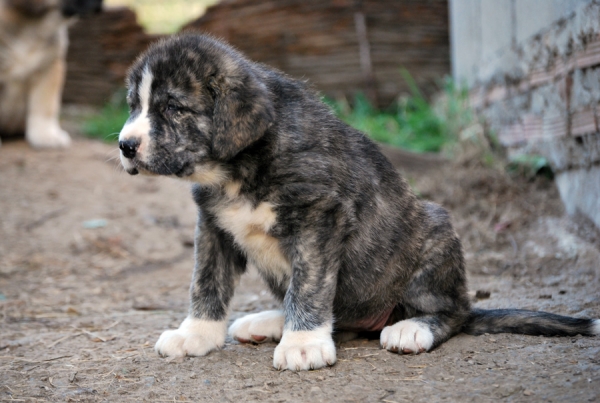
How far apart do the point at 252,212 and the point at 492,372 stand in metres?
1.28

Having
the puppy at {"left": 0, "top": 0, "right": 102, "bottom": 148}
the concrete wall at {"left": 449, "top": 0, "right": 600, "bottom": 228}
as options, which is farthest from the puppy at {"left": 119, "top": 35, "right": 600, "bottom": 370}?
the puppy at {"left": 0, "top": 0, "right": 102, "bottom": 148}

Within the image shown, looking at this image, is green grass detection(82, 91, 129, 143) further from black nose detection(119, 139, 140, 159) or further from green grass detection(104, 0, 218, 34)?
black nose detection(119, 139, 140, 159)

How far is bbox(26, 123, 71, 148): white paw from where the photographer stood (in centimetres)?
745

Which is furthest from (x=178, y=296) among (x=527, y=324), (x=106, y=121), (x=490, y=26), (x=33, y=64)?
(x=106, y=121)

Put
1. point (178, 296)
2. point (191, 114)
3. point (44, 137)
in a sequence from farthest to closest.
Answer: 1. point (44, 137)
2. point (178, 296)
3. point (191, 114)

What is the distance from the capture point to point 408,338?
10.1 ft

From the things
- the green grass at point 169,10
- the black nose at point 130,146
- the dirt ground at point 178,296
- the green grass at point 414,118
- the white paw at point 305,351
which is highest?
the green grass at point 169,10

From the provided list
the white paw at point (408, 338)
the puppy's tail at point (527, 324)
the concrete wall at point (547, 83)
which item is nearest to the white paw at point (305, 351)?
the white paw at point (408, 338)

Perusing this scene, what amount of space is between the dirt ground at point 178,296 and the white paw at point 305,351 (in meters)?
0.05

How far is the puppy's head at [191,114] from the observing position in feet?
9.61

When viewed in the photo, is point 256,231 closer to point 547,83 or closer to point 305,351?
point 305,351

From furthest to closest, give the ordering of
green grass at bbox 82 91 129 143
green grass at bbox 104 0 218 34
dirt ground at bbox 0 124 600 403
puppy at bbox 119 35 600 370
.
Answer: green grass at bbox 104 0 218 34, green grass at bbox 82 91 129 143, puppy at bbox 119 35 600 370, dirt ground at bbox 0 124 600 403

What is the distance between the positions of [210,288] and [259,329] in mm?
355

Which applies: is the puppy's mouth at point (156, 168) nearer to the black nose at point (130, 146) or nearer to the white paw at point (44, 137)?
the black nose at point (130, 146)
